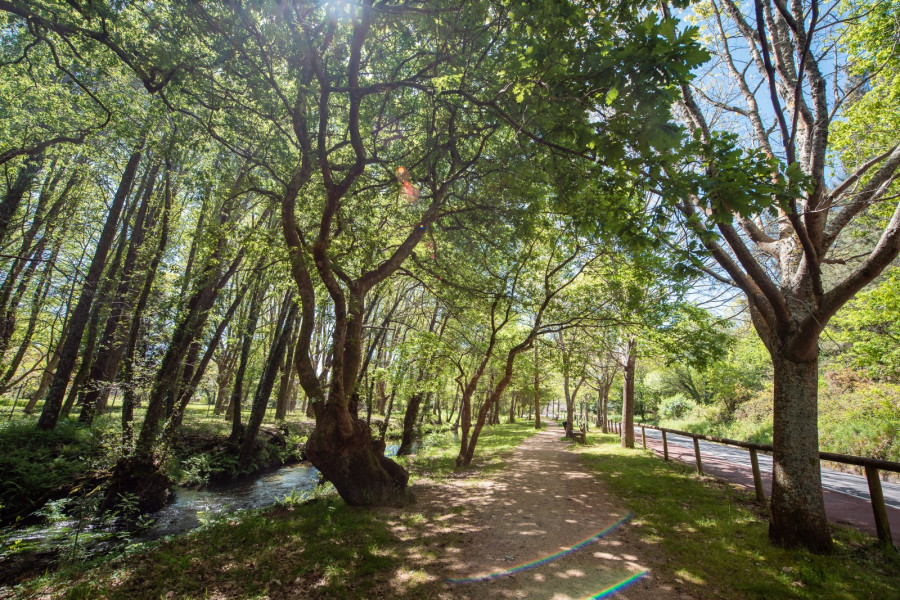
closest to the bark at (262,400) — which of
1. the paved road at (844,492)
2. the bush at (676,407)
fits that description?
the paved road at (844,492)

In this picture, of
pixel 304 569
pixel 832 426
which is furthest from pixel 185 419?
pixel 832 426

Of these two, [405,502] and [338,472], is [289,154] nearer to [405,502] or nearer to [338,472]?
[338,472]

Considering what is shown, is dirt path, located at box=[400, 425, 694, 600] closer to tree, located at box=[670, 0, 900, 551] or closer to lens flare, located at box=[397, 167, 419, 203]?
tree, located at box=[670, 0, 900, 551]

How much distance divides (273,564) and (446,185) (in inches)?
255

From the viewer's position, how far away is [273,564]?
15.6 ft

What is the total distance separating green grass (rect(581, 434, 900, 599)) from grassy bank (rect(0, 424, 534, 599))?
322cm

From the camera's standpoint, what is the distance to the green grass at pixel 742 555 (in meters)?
3.79

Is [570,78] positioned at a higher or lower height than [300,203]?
lower

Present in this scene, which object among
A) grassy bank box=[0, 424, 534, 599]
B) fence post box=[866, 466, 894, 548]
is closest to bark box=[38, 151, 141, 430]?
grassy bank box=[0, 424, 534, 599]

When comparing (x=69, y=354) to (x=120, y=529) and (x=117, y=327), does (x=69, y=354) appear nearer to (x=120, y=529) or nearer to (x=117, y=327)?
(x=117, y=327)

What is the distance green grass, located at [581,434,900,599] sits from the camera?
3787mm

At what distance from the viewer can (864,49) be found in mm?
6797

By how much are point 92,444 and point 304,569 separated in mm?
9416

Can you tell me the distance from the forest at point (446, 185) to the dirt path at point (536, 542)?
1.62 metres
